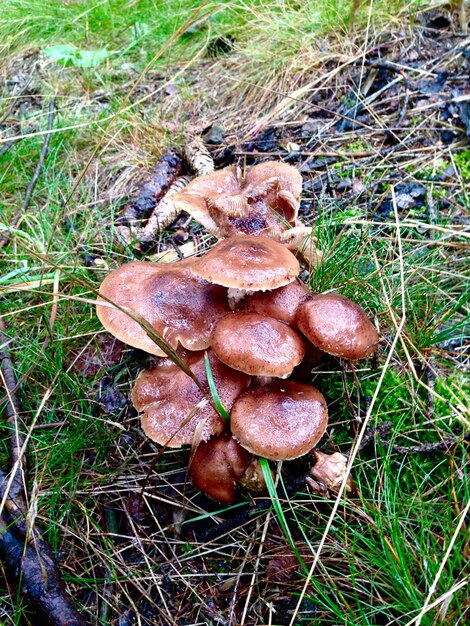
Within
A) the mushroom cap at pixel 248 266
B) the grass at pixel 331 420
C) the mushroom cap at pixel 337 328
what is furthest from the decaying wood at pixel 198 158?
the mushroom cap at pixel 337 328

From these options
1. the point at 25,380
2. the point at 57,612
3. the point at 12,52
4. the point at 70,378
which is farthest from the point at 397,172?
the point at 12,52

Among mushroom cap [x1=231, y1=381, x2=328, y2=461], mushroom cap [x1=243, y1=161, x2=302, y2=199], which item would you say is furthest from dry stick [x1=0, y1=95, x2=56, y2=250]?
mushroom cap [x1=231, y1=381, x2=328, y2=461]

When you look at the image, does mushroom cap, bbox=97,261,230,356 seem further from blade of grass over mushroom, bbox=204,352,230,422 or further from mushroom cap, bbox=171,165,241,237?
mushroom cap, bbox=171,165,241,237

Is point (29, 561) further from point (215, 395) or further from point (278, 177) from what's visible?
point (278, 177)

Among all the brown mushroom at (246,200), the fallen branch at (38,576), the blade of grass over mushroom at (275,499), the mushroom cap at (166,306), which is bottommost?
the fallen branch at (38,576)

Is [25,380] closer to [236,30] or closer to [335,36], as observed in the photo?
[335,36]

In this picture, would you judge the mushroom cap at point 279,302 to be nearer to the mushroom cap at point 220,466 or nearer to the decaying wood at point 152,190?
the mushroom cap at point 220,466

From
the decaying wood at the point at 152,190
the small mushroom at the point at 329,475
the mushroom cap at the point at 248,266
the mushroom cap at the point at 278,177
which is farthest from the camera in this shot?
the decaying wood at the point at 152,190

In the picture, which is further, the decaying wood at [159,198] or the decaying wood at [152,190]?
the decaying wood at [152,190]
